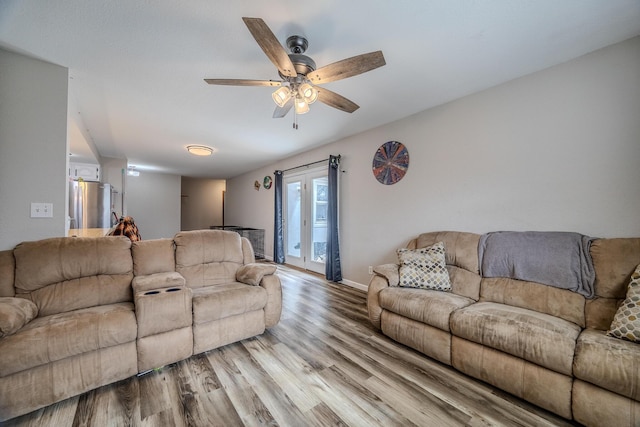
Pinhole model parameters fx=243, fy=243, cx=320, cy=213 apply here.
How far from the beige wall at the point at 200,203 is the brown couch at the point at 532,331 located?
874 cm

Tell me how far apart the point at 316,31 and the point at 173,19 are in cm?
98

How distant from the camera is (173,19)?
1.66 metres

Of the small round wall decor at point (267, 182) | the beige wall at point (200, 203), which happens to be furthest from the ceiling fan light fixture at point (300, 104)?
the beige wall at point (200, 203)

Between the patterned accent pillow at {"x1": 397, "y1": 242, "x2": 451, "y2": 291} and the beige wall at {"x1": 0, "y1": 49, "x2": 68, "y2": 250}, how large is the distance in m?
3.27

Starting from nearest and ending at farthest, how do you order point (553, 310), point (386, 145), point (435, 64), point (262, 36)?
point (262, 36) < point (553, 310) < point (435, 64) < point (386, 145)

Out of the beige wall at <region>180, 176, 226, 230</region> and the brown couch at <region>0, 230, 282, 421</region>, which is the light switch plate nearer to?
the brown couch at <region>0, 230, 282, 421</region>

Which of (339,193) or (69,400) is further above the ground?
(339,193)

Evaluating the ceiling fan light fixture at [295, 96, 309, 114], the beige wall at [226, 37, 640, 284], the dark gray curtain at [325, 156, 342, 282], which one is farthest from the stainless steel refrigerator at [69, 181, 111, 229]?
the beige wall at [226, 37, 640, 284]

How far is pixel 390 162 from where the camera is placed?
350cm

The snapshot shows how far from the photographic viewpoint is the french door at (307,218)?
4.90 meters

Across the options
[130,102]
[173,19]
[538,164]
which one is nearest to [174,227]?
[130,102]

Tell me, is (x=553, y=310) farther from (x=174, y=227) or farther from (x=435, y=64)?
(x=174, y=227)

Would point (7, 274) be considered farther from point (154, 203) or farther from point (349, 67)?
point (154, 203)

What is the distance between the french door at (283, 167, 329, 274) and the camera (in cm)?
490
